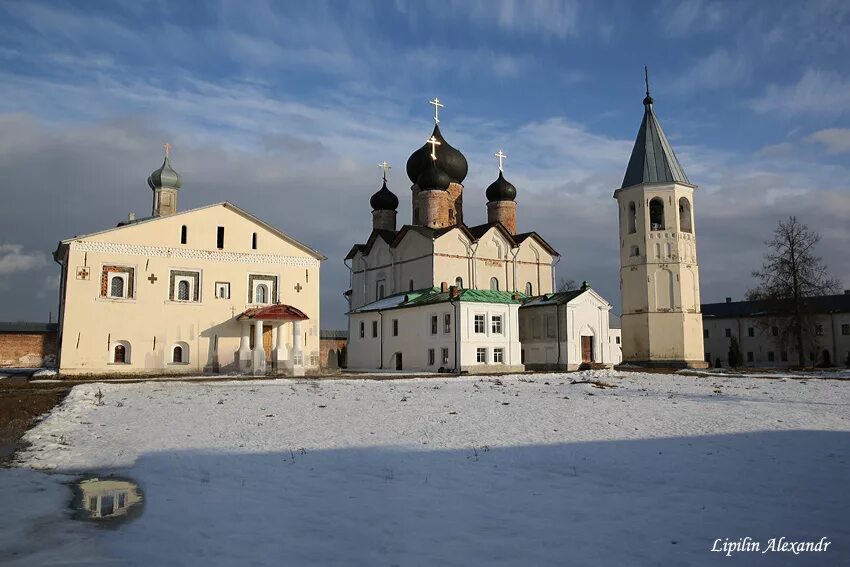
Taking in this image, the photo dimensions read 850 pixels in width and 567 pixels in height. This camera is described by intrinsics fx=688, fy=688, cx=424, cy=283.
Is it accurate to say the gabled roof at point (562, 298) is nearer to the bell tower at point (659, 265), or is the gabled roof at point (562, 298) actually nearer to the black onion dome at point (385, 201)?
the bell tower at point (659, 265)

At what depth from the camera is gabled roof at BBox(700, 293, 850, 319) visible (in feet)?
132

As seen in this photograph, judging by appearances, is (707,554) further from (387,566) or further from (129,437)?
(129,437)

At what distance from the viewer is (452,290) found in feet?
108

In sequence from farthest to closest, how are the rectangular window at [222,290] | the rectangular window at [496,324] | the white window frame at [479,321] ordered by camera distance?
the rectangular window at [496,324]
the white window frame at [479,321]
the rectangular window at [222,290]

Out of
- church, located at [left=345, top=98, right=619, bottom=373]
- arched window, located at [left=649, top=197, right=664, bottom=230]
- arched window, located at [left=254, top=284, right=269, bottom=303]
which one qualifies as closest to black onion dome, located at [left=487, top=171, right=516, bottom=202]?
church, located at [left=345, top=98, right=619, bottom=373]

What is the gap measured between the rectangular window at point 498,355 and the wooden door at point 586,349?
4.18m

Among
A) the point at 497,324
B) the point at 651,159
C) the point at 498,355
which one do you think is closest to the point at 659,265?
the point at 651,159

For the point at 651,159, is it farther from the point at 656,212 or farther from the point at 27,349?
the point at 27,349

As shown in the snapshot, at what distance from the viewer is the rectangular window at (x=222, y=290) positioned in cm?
2984

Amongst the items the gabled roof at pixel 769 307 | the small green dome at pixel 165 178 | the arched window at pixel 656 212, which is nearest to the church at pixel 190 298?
the small green dome at pixel 165 178

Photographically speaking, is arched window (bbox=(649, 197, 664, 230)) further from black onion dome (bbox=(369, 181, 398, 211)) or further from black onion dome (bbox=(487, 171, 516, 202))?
black onion dome (bbox=(369, 181, 398, 211))

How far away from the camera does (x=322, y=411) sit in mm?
13586

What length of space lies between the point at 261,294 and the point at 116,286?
595cm

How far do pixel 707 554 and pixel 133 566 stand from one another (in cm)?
450
